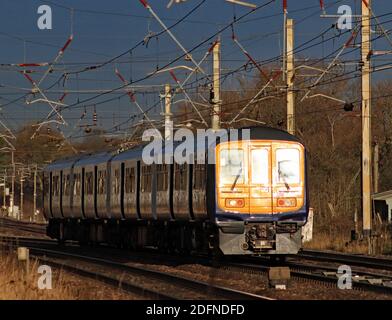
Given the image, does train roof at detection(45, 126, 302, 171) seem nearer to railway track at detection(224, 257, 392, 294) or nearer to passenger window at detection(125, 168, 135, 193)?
passenger window at detection(125, 168, 135, 193)

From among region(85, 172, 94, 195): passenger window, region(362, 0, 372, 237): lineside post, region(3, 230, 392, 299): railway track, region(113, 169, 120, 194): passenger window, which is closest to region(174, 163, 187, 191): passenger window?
region(3, 230, 392, 299): railway track

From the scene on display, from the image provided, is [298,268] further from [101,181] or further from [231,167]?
[101,181]

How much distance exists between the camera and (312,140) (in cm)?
6075

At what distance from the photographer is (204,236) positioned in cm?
2361

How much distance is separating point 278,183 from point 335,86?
145ft

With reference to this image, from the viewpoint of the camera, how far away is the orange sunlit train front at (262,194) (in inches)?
885

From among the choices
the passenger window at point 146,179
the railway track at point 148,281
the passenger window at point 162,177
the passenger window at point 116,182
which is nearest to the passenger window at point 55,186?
the passenger window at point 116,182

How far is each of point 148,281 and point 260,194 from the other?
12.4 ft

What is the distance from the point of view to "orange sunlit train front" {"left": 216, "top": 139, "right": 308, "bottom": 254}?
22469mm

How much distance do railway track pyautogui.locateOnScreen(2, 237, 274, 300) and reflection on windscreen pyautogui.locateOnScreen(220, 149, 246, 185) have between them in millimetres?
2610

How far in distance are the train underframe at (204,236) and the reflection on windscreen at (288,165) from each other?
108 centimetres
